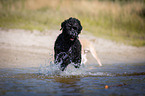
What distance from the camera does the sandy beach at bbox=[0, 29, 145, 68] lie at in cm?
888

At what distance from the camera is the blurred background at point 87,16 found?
13.7m

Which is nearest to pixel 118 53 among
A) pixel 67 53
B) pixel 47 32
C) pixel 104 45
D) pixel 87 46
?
pixel 104 45

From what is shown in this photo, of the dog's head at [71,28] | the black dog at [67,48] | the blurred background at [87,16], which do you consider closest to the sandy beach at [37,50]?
the blurred background at [87,16]

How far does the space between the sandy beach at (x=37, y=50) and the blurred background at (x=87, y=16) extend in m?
0.79

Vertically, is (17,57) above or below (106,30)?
below

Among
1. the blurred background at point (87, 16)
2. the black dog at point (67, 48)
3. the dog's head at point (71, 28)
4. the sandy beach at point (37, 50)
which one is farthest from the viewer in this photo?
the blurred background at point (87, 16)

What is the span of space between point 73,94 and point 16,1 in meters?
12.5

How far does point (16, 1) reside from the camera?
15.7 meters

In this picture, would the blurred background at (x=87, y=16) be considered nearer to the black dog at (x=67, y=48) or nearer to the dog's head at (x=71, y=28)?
the black dog at (x=67, y=48)

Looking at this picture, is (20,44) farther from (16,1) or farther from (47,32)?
(16,1)

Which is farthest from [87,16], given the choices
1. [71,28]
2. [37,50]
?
[71,28]

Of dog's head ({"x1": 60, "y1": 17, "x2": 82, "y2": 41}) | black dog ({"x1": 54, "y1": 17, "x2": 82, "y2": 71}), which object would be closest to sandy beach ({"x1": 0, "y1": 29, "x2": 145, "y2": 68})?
black dog ({"x1": 54, "y1": 17, "x2": 82, "y2": 71})

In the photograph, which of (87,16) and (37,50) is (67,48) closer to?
(37,50)

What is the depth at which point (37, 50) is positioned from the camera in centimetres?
1047
